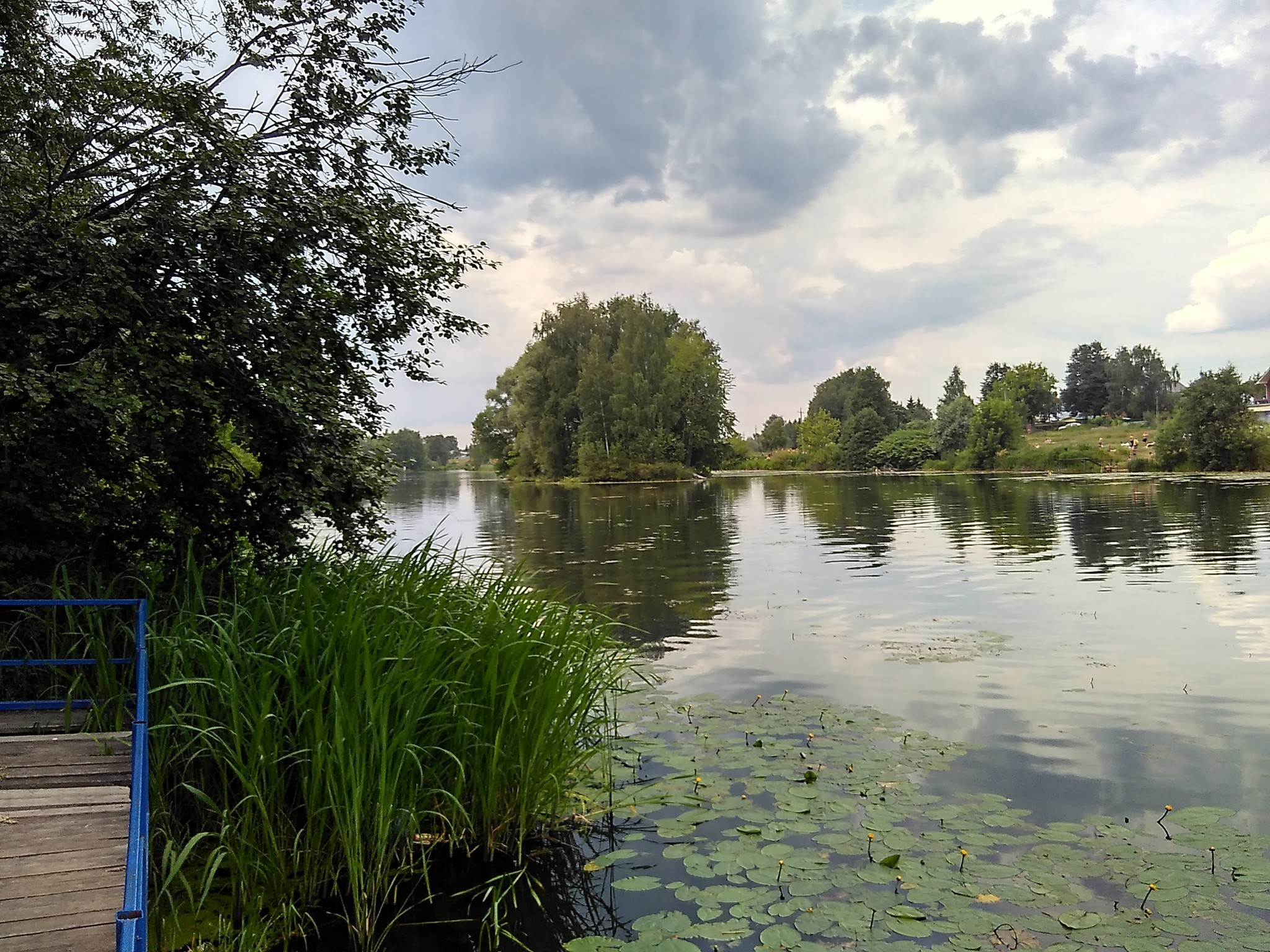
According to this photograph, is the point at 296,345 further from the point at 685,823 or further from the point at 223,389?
the point at 685,823

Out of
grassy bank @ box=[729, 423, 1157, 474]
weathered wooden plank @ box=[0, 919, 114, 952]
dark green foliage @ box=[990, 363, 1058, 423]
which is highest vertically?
dark green foliage @ box=[990, 363, 1058, 423]

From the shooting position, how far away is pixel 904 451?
8994 cm

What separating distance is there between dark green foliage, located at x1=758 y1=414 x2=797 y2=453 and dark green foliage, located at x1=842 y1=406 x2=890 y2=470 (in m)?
33.1

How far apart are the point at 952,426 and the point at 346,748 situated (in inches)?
3465

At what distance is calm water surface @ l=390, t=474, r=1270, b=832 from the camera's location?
22.4ft

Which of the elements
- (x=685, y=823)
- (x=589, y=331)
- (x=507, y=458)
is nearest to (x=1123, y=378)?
(x=589, y=331)

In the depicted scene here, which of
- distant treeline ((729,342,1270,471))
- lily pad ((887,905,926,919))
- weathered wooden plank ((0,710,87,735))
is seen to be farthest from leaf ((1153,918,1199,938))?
distant treeline ((729,342,1270,471))

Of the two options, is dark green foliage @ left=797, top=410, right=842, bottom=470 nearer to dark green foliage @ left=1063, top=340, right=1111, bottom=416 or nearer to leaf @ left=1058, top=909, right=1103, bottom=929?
dark green foliage @ left=1063, top=340, right=1111, bottom=416

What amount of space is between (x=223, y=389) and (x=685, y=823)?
474cm

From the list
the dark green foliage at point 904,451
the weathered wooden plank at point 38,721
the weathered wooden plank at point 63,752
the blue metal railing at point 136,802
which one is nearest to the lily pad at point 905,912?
the blue metal railing at point 136,802

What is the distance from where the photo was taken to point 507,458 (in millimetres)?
94500

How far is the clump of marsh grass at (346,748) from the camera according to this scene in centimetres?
430

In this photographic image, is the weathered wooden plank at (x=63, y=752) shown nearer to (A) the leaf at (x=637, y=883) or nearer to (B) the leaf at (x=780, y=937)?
(A) the leaf at (x=637, y=883)

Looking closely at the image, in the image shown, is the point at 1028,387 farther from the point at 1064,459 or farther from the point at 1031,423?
the point at 1064,459
